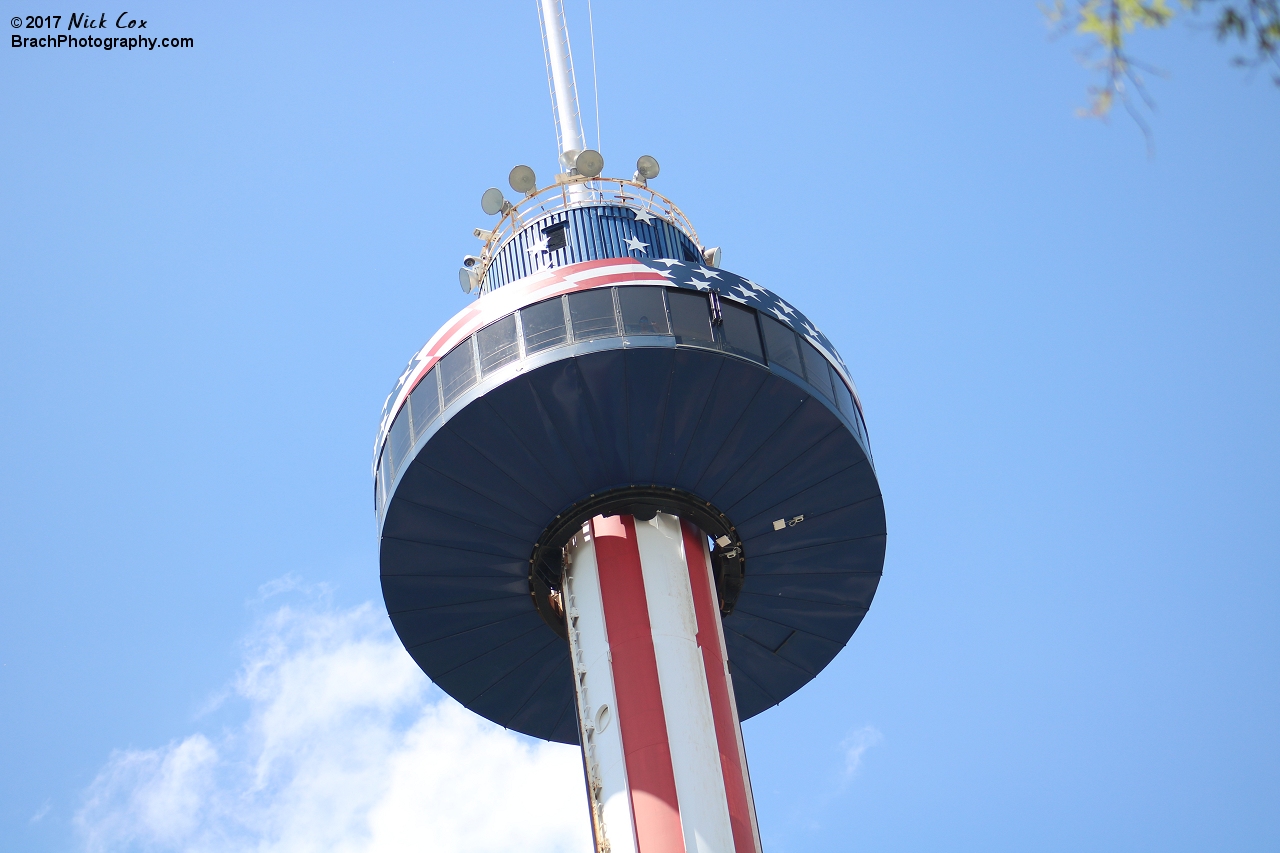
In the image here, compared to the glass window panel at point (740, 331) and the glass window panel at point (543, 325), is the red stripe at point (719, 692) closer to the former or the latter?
the glass window panel at point (740, 331)

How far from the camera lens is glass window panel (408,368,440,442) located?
23.9 meters

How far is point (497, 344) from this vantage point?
2367cm

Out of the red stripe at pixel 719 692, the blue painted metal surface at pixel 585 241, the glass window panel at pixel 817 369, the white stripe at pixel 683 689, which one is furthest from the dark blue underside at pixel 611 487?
the blue painted metal surface at pixel 585 241

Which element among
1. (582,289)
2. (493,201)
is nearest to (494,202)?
(493,201)

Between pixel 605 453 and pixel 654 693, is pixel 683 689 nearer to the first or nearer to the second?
pixel 654 693

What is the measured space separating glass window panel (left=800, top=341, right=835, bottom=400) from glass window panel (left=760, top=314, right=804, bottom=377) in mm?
208

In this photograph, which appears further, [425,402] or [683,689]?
[425,402]

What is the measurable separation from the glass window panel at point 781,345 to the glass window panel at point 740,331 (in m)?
0.22

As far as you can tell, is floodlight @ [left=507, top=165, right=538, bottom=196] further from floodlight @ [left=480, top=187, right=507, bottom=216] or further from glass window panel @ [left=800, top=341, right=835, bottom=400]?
glass window panel @ [left=800, top=341, right=835, bottom=400]

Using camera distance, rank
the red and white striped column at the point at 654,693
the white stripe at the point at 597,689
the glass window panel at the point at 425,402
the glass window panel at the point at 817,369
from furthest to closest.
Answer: the glass window panel at the point at 817,369 < the glass window panel at the point at 425,402 < the white stripe at the point at 597,689 < the red and white striped column at the point at 654,693

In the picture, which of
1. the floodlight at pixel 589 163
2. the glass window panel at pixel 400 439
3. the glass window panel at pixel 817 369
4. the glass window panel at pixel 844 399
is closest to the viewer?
the glass window panel at pixel 400 439

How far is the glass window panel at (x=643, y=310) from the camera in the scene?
23344 millimetres

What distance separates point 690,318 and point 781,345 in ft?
6.11

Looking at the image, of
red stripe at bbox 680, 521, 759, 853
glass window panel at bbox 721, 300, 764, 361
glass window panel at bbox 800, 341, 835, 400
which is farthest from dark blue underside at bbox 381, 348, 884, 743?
red stripe at bbox 680, 521, 759, 853
